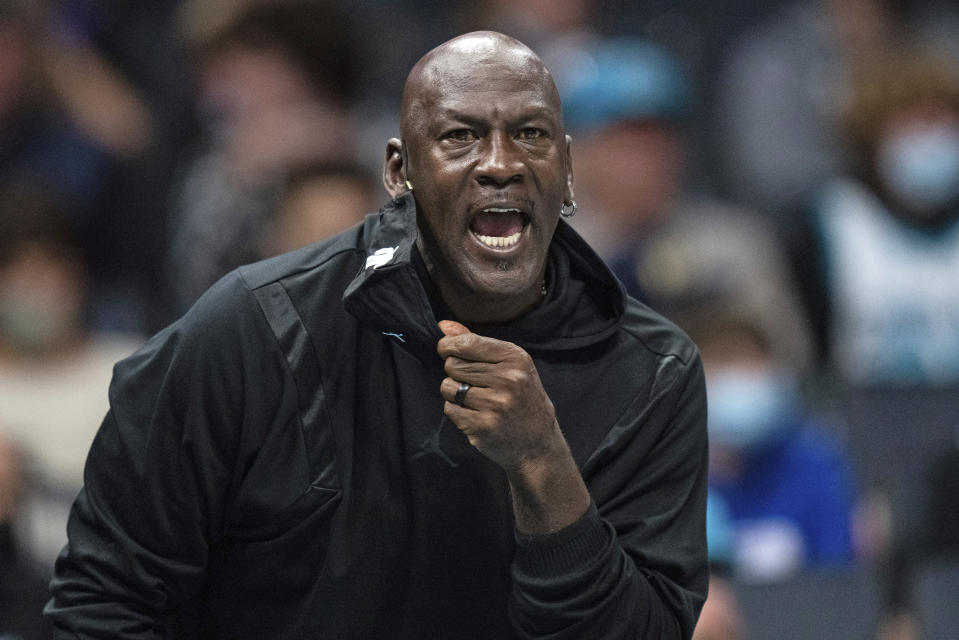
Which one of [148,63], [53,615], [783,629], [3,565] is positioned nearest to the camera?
[53,615]

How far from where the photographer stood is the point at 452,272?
8.95ft

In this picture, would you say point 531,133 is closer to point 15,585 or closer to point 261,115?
point 15,585

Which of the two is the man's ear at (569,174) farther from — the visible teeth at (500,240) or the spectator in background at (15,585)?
the spectator in background at (15,585)

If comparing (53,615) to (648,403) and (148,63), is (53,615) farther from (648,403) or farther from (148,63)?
(148,63)

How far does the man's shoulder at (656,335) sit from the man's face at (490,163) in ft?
0.97

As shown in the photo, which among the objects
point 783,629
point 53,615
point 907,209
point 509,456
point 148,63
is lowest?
point 783,629

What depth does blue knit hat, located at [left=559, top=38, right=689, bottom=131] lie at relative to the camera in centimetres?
580

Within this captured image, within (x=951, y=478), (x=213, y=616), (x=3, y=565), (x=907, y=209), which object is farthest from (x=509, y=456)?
(x=907, y=209)

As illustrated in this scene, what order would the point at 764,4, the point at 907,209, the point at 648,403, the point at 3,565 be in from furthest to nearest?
the point at 764,4
the point at 907,209
the point at 3,565
the point at 648,403

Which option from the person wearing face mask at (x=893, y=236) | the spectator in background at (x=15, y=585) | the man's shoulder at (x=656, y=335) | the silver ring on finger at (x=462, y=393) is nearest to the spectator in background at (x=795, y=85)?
the person wearing face mask at (x=893, y=236)

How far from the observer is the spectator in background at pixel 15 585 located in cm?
389

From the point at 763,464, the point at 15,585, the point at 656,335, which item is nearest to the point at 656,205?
the point at 763,464

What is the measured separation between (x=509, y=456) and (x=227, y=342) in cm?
50

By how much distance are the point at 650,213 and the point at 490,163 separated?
314 centimetres
